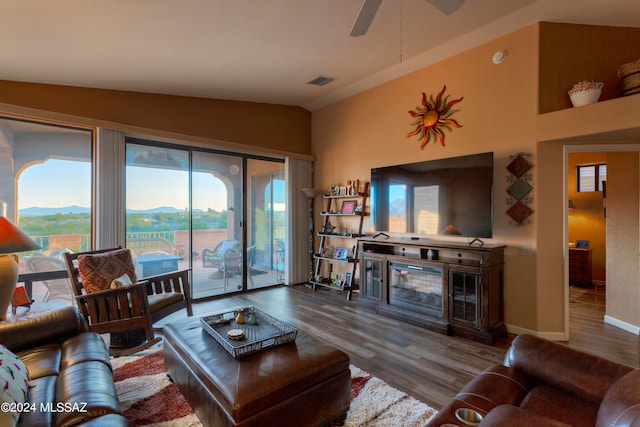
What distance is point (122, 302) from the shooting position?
2590 mm

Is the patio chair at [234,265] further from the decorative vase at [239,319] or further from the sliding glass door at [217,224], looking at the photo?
the decorative vase at [239,319]

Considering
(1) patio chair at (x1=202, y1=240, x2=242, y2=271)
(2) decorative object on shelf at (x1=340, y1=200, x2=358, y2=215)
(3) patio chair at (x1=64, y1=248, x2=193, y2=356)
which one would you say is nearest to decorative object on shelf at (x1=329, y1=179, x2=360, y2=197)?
(2) decorative object on shelf at (x1=340, y1=200, x2=358, y2=215)

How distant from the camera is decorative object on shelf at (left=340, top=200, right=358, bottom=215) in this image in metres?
4.83

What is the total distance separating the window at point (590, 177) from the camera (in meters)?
5.39

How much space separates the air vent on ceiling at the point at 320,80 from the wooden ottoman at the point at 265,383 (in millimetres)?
3404

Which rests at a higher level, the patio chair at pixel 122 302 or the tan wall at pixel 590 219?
the tan wall at pixel 590 219

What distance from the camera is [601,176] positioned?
539 cm

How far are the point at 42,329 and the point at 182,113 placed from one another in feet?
10.2

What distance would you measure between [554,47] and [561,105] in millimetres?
567

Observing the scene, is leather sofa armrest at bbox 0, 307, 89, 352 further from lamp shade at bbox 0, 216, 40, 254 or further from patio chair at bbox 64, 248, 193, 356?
lamp shade at bbox 0, 216, 40, 254

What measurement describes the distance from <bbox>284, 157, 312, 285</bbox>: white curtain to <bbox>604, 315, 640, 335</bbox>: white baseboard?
4024 mm

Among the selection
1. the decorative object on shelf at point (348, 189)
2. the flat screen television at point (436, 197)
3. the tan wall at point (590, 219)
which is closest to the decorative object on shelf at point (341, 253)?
the flat screen television at point (436, 197)

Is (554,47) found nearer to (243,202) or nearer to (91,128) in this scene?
(243,202)

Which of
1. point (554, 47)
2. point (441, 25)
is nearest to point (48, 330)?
point (441, 25)
